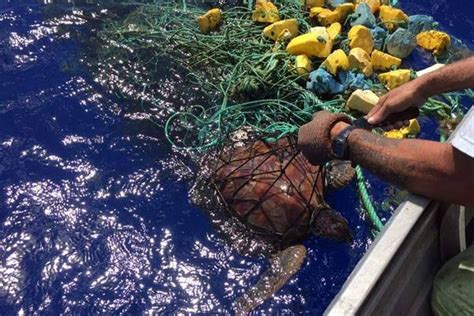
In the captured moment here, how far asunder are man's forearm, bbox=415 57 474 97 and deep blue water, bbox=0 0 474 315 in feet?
4.78

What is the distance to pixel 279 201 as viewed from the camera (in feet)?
11.1

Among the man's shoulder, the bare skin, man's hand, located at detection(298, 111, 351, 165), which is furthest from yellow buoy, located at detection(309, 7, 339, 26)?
the man's shoulder

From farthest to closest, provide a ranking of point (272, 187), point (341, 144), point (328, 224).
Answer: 1. point (272, 187)
2. point (328, 224)
3. point (341, 144)

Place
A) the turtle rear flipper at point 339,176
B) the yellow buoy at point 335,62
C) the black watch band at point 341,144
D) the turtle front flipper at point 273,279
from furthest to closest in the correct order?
the yellow buoy at point 335,62 → the turtle rear flipper at point 339,176 → the turtle front flipper at point 273,279 → the black watch band at point 341,144

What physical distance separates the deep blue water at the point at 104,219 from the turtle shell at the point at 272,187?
224 mm

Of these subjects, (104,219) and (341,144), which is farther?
(104,219)

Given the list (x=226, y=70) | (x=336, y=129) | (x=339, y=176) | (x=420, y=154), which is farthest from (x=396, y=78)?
(x=420, y=154)

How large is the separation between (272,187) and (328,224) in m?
0.43

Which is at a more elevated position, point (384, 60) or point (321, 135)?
point (321, 135)

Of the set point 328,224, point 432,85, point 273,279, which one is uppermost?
point 432,85

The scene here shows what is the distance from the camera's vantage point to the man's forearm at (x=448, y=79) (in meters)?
2.28

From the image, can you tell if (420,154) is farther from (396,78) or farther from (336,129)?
(396,78)

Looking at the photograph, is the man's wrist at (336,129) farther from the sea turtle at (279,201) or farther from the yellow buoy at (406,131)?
the yellow buoy at (406,131)

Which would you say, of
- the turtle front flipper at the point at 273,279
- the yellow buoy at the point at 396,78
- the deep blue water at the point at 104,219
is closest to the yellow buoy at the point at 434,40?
the yellow buoy at the point at 396,78
